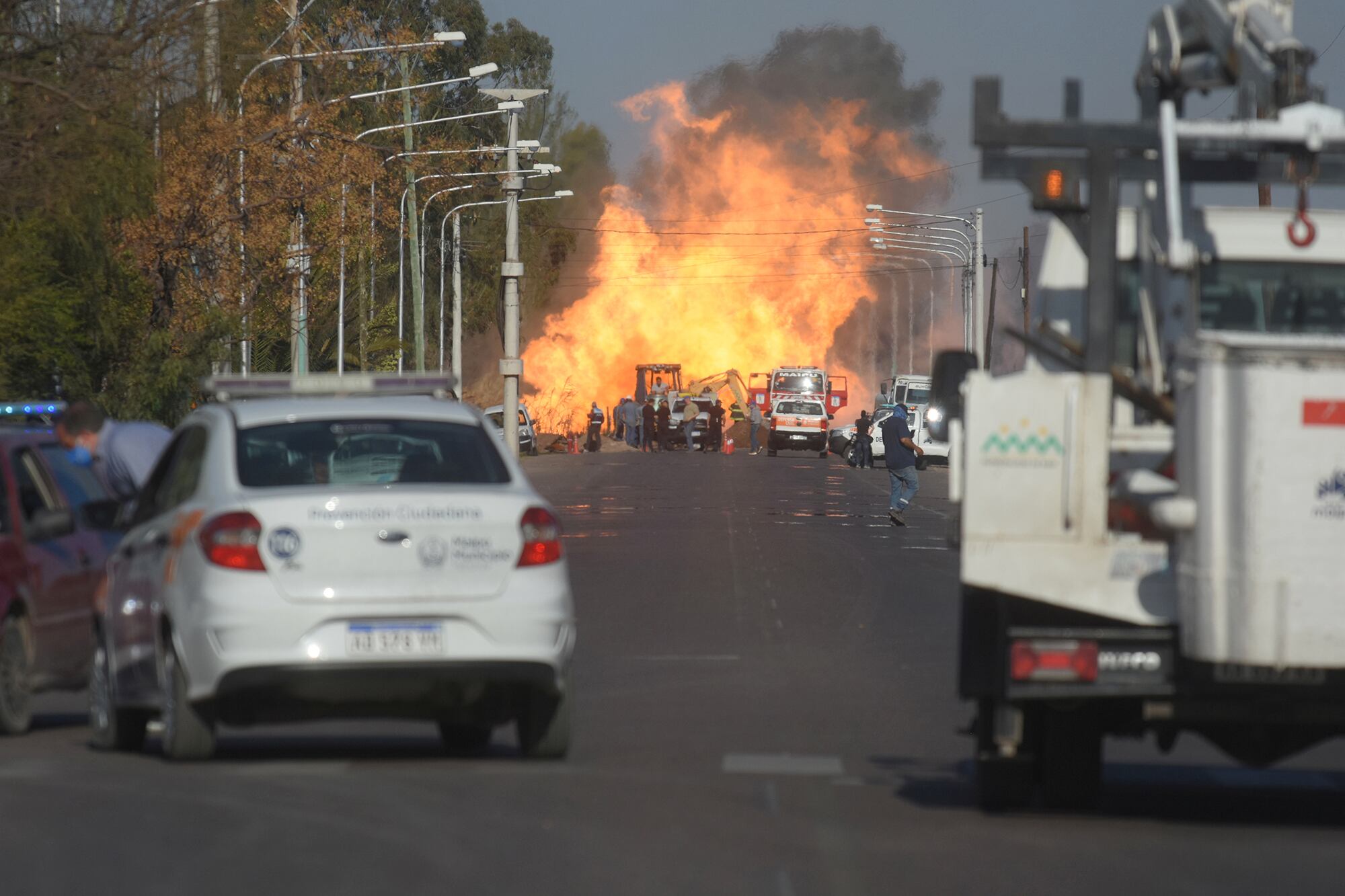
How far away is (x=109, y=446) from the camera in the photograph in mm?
12961

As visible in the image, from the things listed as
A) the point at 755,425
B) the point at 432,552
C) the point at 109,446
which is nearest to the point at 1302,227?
the point at 432,552

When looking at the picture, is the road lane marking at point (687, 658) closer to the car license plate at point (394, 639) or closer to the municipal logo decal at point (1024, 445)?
the car license plate at point (394, 639)

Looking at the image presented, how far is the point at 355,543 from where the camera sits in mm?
9734

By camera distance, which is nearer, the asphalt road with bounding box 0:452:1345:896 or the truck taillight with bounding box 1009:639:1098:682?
the asphalt road with bounding box 0:452:1345:896

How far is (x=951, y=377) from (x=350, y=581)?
8.73 ft

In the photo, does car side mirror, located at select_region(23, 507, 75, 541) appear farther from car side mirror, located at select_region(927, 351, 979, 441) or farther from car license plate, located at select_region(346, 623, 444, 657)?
car side mirror, located at select_region(927, 351, 979, 441)

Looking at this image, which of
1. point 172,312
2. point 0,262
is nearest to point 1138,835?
point 0,262

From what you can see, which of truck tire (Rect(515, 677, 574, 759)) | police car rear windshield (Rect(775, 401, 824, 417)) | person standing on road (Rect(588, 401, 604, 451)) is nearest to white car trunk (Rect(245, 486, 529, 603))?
truck tire (Rect(515, 677, 574, 759))

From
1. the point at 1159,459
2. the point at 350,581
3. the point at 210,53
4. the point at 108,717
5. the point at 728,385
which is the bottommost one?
the point at 108,717

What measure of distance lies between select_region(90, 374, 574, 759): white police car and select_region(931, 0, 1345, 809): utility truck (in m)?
1.95

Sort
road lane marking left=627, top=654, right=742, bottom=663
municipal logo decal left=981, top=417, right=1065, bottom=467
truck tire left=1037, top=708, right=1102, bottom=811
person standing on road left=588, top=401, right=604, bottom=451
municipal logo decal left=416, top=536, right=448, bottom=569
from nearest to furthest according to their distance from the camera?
1. municipal logo decal left=981, top=417, right=1065, bottom=467
2. truck tire left=1037, top=708, right=1102, bottom=811
3. municipal logo decal left=416, top=536, right=448, bottom=569
4. road lane marking left=627, top=654, right=742, bottom=663
5. person standing on road left=588, top=401, right=604, bottom=451

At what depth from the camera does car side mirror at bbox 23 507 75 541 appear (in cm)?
1175

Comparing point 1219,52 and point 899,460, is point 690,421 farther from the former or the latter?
point 1219,52

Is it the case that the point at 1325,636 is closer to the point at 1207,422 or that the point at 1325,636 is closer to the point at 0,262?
the point at 1207,422
